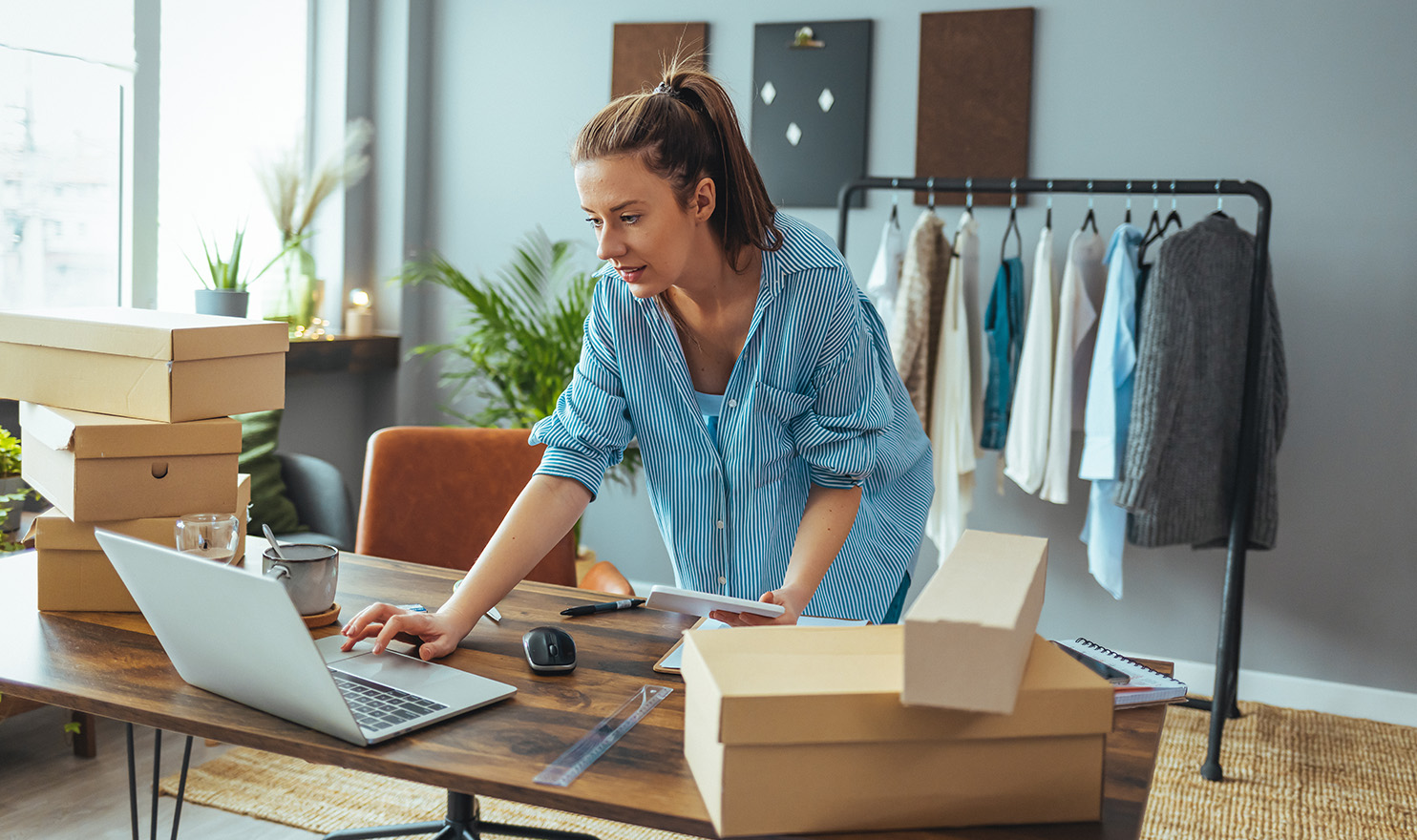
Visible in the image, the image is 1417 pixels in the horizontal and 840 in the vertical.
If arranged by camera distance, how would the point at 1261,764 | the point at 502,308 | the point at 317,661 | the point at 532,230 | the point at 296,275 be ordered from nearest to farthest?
the point at 317,661
the point at 1261,764
the point at 502,308
the point at 296,275
the point at 532,230

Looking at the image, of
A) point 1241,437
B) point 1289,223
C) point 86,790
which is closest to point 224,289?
point 86,790

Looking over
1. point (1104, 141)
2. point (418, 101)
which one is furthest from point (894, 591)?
point (418, 101)

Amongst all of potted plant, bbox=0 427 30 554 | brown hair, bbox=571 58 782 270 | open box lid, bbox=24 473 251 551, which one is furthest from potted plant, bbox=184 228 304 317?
brown hair, bbox=571 58 782 270

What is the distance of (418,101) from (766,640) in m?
3.65

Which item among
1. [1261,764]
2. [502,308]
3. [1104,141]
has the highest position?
[1104,141]

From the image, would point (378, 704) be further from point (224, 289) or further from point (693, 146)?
point (224, 289)

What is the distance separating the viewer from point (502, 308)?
358 centimetres

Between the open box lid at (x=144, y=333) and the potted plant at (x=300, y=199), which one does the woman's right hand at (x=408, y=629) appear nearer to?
the open box lid at (x=144, y=333)

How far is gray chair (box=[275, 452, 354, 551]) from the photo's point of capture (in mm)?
3186

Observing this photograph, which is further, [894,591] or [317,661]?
[894,591]

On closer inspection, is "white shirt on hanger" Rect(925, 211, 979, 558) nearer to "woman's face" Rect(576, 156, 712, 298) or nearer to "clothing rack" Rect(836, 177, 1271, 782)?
"clothing rack" Rect(836, 177, 1271, 782)

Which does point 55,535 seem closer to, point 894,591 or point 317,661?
point 317,661

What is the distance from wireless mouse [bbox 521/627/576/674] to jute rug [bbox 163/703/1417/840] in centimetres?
107

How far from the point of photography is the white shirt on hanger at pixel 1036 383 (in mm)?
3016
